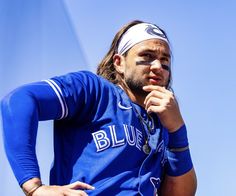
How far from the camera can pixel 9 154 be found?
72.4 inches

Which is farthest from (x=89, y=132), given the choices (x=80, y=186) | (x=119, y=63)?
(x=119, y=63)

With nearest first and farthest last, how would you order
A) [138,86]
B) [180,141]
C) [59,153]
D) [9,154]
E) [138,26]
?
1. [9,154]
2. [59,153]
3. [180,141]
4. [138,86]
5. [138,26]

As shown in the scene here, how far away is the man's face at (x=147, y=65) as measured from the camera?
2.54m

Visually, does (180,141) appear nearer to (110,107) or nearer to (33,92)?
(110,107)

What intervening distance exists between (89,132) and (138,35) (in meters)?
0.89

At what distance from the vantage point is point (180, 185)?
2545 mm

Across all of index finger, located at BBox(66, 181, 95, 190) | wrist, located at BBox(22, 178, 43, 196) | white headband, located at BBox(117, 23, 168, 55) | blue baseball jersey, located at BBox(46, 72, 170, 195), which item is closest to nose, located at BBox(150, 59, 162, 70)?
white headband, located at BBox(117, 23, 168, 55)

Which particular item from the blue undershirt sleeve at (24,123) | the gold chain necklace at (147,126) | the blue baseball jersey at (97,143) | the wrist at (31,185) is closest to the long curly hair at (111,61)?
the gold chain necklace at (147,126)

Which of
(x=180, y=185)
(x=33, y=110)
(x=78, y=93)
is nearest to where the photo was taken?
(x=33, y=110)

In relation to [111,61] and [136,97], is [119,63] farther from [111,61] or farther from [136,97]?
[136,97]

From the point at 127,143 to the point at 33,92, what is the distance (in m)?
0.59

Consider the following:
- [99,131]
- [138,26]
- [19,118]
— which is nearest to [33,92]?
[19,118]

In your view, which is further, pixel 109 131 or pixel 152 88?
pixel 152 88

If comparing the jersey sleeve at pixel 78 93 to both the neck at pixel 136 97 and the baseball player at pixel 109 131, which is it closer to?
the baseball player at pixel 109 131
